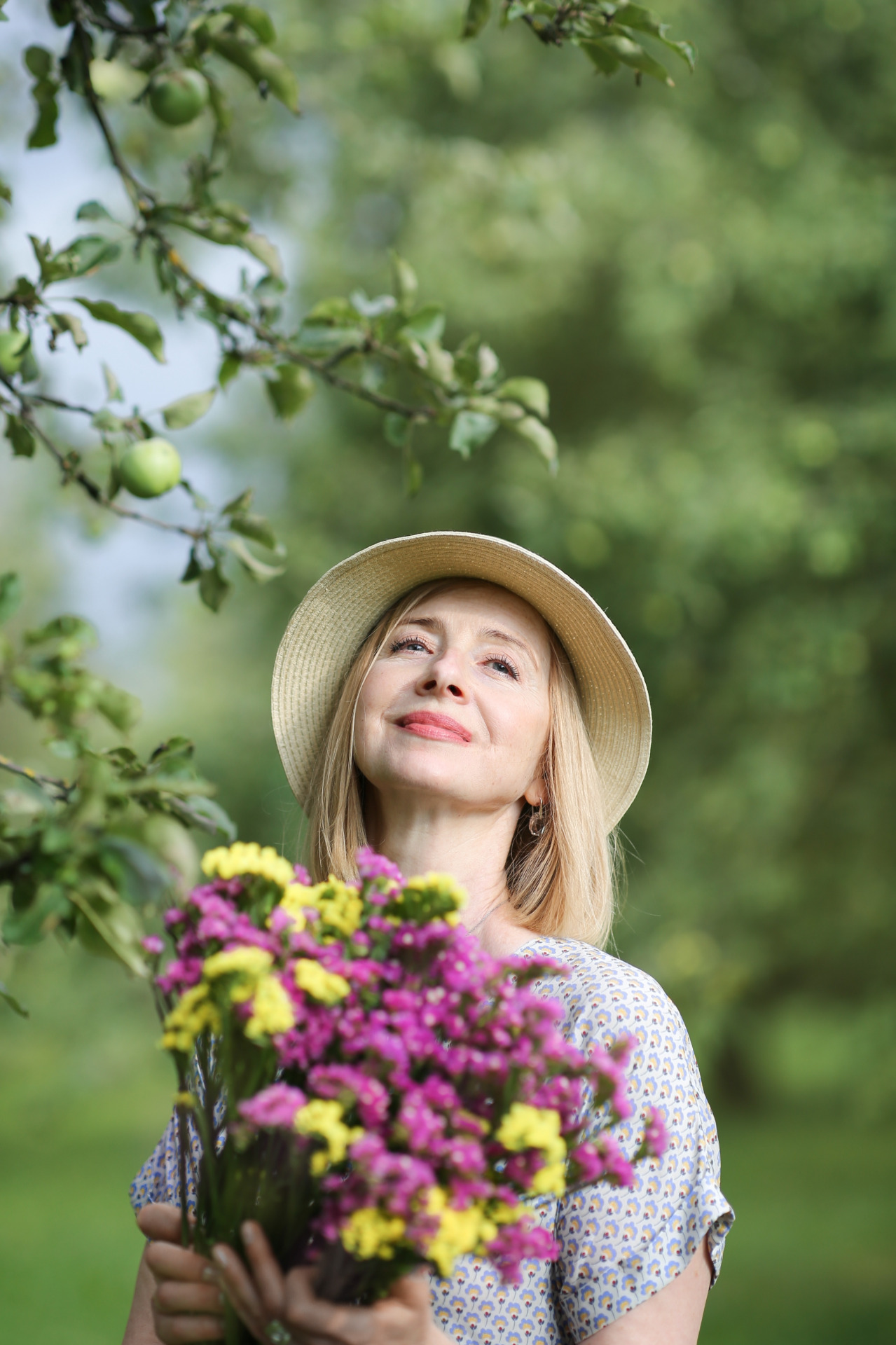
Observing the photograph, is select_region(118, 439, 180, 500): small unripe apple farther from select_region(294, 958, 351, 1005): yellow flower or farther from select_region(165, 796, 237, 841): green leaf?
select_region(294, 958, 351, 1005): yellow flower

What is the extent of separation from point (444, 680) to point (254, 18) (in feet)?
2.90

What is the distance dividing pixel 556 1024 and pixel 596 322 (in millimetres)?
6348

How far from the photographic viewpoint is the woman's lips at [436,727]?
5.85 ft

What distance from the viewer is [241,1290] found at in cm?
104

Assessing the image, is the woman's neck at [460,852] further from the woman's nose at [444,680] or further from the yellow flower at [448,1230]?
the yellow flower at [448,1230]

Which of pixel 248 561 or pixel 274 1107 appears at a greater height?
pixel 248 561

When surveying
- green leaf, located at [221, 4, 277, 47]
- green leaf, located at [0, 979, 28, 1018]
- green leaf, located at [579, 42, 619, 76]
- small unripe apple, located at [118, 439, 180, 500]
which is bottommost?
green leaf, located at [0, 979, 28, 1018]

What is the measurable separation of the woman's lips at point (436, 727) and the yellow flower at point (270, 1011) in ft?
2.71

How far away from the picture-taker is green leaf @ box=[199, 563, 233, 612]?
1426mm

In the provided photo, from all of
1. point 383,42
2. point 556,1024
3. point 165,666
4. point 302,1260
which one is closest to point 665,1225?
point 556,1024

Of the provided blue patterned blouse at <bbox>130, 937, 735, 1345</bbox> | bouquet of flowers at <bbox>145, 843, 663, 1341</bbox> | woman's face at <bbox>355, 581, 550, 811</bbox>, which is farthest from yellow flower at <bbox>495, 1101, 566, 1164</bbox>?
woman's face at <bbox>355, 581, 550, 811</bbox>

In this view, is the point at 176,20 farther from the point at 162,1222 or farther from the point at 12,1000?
the point at 162,1222

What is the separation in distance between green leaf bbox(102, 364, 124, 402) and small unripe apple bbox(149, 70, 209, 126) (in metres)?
0.28

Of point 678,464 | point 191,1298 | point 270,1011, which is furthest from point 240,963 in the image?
point 678,464
